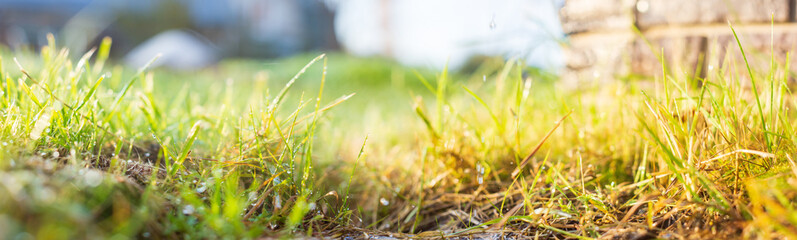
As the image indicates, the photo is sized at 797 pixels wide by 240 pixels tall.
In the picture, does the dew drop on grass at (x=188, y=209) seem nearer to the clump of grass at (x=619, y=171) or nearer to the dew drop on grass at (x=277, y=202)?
the dew drop on grass at (x=277, y=202)

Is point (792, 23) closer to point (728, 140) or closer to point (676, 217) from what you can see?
point (728, 140)

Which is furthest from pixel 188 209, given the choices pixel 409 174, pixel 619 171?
pixel 619 171

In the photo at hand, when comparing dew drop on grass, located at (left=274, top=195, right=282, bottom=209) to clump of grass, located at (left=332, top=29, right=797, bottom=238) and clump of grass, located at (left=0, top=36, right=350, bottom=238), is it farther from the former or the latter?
clump of grass, located at (left=332, top=29, right=797, bottom=238)

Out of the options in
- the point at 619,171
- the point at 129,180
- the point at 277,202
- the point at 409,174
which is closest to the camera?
the point at 129,180

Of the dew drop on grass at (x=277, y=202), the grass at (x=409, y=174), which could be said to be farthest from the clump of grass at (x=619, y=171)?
the dew drop on grass at (x=277, y=202)

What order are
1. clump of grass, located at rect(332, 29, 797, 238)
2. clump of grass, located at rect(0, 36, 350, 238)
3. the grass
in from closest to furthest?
clump of grass, located at rect(0, 36, 350, 238)
the grass
clump of grass, located at rect(332, 29, 797, 238)

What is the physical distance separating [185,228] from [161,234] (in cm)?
4

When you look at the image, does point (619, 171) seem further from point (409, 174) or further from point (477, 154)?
point (409, 174)

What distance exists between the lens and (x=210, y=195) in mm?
937

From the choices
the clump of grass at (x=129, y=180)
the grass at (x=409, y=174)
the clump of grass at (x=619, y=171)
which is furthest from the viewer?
the clump of grass at (x=619, y=171)

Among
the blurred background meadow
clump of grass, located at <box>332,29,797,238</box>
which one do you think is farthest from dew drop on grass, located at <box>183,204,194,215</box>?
clump of grass, located at <box>332,29,797,238</box>

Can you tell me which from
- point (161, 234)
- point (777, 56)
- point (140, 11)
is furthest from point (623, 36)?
point (140, 11)

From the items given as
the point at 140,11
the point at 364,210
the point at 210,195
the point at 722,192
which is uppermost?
the point at 140,11

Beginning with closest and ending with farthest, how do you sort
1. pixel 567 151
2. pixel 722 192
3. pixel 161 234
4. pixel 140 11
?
pixel 161 234
pixel 722 192
pixel 567 151
pixel 140 11
